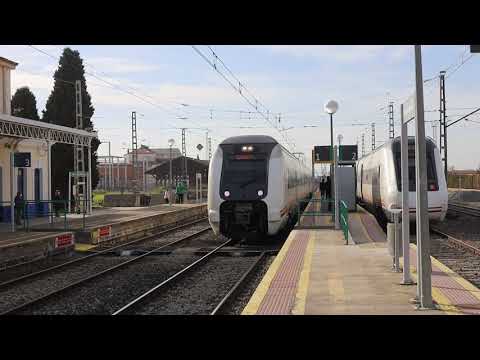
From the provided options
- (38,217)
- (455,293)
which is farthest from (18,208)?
(455,293)

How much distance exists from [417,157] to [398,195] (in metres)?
10.8

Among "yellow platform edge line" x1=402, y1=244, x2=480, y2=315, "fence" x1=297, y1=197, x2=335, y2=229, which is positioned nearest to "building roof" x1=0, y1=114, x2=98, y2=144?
"fence" x1=297, y1=197, x2=335, y2=229

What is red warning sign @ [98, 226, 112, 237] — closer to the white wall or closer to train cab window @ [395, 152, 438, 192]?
the white wall

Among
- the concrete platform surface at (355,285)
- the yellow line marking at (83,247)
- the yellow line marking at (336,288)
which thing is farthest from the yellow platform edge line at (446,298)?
the yellow line marking at (83,247)

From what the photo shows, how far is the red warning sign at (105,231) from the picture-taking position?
20675 millimetres

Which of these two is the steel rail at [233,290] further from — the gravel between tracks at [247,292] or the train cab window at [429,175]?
the train cab window at [429,175]

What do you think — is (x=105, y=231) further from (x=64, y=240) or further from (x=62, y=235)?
(x=62, y=235)

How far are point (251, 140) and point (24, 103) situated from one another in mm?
30405

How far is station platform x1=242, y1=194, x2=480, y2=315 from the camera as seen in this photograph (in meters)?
7.71

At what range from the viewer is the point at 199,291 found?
36.7 ft

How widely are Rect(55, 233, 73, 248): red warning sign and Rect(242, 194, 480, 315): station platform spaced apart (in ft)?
23.1
